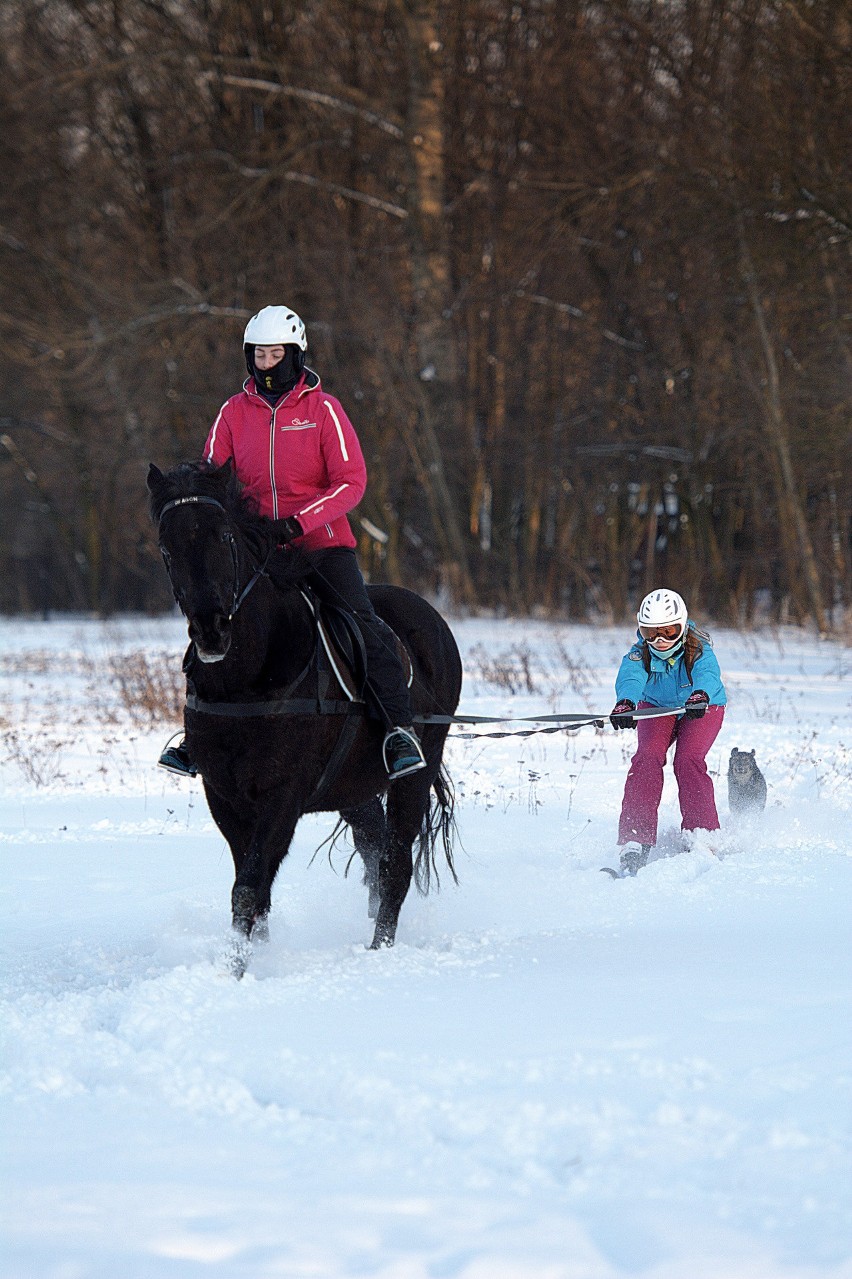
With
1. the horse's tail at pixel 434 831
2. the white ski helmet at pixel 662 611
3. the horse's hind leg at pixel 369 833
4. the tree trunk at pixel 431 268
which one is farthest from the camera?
the tree trunk at pixel 431 268

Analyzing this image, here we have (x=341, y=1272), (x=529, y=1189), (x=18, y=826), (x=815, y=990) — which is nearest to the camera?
(x=341, y=1272)

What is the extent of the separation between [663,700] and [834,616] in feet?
43.2

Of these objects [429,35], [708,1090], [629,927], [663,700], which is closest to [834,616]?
[429,35]

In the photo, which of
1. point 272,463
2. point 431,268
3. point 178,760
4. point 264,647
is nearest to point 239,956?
point 178,760

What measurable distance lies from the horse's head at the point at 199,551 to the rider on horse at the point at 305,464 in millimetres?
492

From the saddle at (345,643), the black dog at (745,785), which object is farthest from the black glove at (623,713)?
the saddle at (345,643)

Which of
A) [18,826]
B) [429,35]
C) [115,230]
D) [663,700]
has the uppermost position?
[429,35]

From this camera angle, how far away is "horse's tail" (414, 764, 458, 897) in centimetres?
648

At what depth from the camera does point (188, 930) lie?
5766 mm

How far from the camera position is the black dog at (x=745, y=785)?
739cm

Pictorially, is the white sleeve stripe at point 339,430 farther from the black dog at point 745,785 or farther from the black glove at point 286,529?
the black dog at point 745,785

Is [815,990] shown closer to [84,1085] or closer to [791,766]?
[84,1085]

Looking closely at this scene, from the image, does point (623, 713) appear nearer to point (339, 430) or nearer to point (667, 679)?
point (667, 679)

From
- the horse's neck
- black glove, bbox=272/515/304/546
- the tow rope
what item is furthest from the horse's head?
the tow rope
